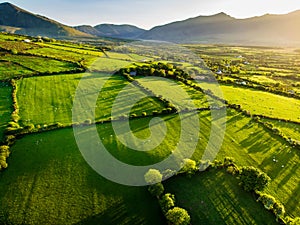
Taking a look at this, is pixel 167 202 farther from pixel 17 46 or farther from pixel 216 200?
pixel 17 46

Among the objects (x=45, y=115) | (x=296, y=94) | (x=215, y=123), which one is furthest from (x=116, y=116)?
(x=296, y=94)

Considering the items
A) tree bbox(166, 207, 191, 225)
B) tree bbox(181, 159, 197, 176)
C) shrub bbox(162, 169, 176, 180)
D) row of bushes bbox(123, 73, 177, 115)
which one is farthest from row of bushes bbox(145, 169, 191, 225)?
row of bushes bbox(123, 73, 177, 115)

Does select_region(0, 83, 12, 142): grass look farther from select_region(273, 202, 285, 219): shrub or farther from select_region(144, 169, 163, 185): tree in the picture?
select_region(273, 202, 285, 219): shrub

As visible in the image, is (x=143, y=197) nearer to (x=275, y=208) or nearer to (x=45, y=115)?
(x=275, y=208)

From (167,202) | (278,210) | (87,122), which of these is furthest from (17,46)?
(278,210)

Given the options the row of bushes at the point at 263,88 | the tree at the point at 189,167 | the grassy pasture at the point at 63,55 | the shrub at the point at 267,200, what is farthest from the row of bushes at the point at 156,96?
the row of bushes at the point at 263,88

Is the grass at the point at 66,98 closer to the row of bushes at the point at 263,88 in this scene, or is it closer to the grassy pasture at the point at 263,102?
the grassy pasture at the point at 263,102
